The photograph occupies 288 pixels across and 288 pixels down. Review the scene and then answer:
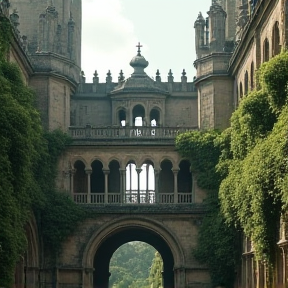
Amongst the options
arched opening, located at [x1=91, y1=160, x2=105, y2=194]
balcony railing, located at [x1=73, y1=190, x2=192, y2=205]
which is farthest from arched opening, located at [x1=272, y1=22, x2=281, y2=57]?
arched opening, located at [x1=91, y1=160, x2=105, y2=194]

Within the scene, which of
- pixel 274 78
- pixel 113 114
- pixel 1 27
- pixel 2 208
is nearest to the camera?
pixel 274 78

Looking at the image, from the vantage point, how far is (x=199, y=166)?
55.7 meters

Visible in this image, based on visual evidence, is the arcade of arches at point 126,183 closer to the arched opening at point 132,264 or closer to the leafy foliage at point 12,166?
the leafy foliage at point 12,166

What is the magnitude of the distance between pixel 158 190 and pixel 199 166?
304 cm

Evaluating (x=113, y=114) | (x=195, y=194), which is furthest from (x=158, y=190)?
(x=113, y=114)

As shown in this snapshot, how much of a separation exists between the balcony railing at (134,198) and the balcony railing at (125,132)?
3.37 meters

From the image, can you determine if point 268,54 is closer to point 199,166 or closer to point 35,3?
point 199,166

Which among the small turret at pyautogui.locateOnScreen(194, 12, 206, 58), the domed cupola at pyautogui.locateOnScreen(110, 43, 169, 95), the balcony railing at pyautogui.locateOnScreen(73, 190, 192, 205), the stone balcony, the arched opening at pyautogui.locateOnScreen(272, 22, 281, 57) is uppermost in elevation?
the small turret at pyautogui.locateOnScreen(194, 12, 206, 58)

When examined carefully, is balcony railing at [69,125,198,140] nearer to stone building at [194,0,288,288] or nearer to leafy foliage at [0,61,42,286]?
stone building at [194,0,288,288]

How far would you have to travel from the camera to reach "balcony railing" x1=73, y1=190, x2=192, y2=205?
5678 centimetres

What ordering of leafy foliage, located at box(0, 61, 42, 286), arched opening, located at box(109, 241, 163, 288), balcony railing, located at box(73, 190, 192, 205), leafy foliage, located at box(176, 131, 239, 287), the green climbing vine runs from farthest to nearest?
arched opening, located at box(109, 241, 163, 288)
balcony railing, located at box(73, 190, 192, 205)
leafy foliage, located at box(176, 131, 239, 287)
the green climbing vine
leafy foliage, located at box(0, 61, 42, 286)

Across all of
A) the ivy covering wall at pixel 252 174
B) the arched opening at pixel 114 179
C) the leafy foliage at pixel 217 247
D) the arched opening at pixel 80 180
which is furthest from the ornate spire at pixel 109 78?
the leafy foliage at pixel 217 247

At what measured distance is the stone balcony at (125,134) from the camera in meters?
57.3

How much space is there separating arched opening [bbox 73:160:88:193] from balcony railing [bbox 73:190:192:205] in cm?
171
